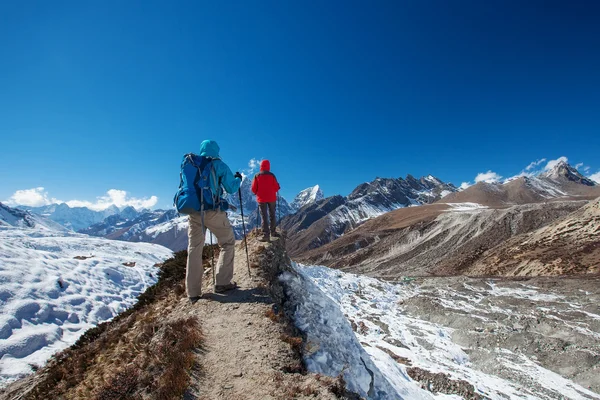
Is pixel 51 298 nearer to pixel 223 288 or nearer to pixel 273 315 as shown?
pixel 223 288

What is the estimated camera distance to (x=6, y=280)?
13.8 metres

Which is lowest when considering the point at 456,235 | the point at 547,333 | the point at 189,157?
the point at 547,333

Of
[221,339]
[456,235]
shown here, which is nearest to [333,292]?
[221,339]

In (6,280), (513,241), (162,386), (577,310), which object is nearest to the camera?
(162,386)

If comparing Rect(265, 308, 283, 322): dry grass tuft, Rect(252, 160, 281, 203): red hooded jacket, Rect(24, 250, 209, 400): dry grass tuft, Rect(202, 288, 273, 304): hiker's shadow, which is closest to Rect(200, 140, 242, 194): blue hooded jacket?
Rect(202, 288, 273, 304): hiker's shadow

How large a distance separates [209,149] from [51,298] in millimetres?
13755

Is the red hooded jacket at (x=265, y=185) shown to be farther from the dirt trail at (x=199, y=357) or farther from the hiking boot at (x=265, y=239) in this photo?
the dirt trail at (x=199, y=357)

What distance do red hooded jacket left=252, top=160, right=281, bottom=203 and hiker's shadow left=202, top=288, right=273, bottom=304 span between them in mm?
4507

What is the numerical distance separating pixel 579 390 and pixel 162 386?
18.3 metres

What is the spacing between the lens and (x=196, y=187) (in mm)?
6609

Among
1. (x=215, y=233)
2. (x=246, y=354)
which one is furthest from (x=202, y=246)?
(x=246, y=354)

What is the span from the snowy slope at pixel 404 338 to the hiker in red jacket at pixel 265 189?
9.11 feet

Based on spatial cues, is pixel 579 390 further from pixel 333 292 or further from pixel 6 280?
pixel 6 280

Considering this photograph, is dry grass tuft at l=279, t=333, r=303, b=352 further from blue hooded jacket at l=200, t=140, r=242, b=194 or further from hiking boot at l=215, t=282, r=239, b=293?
blue hooded jacket at l=200, t=140, r=242, b=194
